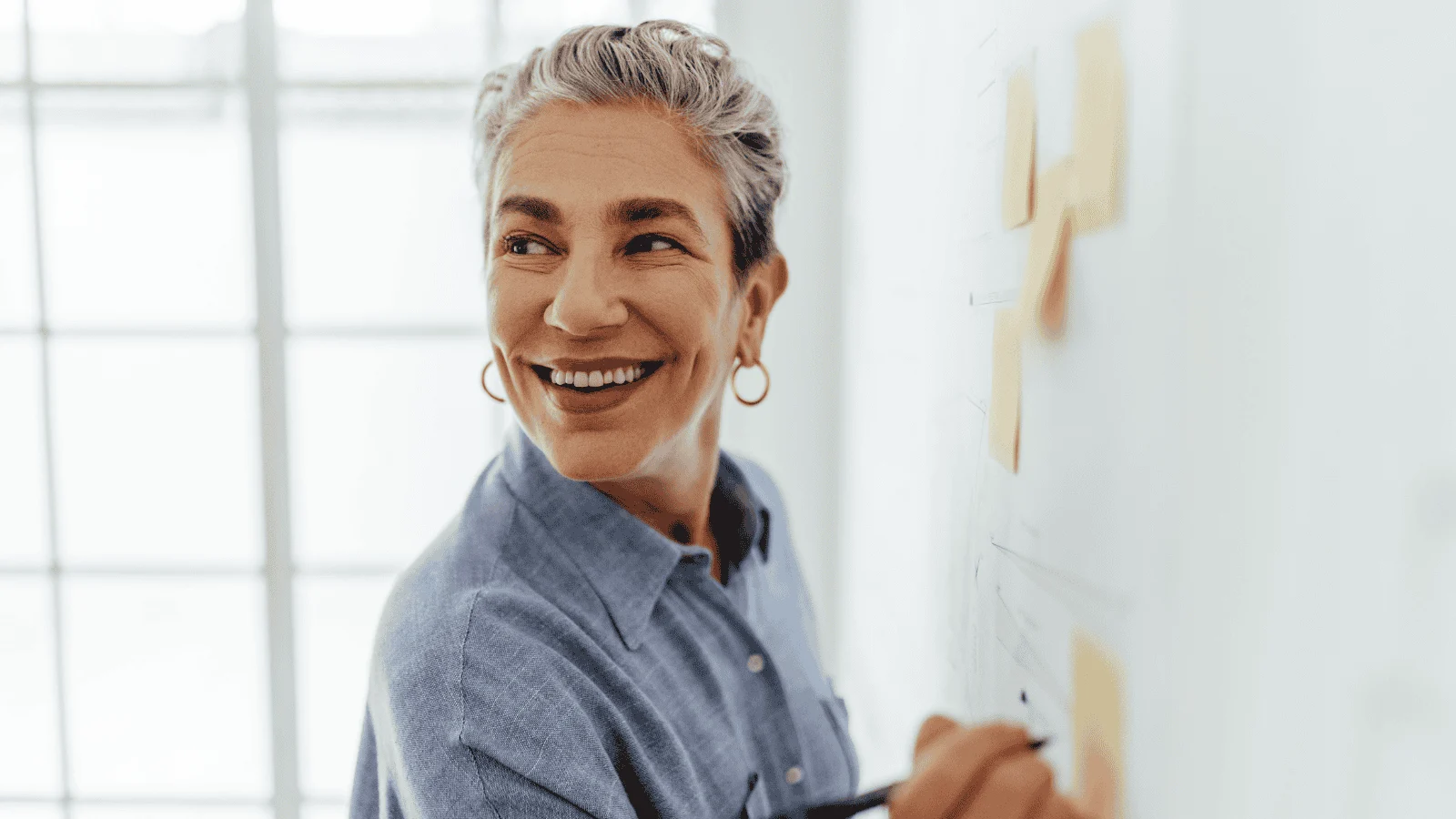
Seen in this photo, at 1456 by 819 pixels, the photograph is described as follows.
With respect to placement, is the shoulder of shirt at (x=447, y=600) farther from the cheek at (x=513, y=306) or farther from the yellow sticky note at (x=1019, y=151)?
the yellow sticky note at (x=1019, y=151)

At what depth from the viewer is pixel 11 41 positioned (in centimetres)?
193

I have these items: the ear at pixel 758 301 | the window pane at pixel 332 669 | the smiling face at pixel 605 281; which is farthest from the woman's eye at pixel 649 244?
the window pane at pixel 332 669

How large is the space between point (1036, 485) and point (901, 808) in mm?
242

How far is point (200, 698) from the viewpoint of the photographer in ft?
7.24

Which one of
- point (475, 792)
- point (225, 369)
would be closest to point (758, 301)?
point (475, 792)

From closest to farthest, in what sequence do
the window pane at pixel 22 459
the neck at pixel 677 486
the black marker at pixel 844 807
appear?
the black marker at pixel 844 807 < the neck at pixel 677 486 < the window pane at pixel 22 459

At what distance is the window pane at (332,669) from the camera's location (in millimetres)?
2141

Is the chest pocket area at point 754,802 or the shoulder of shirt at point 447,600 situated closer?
the shoulder of shirt at point 447,600

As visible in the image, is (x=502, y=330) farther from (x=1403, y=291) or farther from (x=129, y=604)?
(x=129, y=604)

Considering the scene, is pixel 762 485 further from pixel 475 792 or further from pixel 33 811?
pixel 33 811

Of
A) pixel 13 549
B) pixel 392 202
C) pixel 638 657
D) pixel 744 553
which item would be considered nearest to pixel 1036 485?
pixel 638 657

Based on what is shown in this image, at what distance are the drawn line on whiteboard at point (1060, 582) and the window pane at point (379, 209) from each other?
1561 millimetres

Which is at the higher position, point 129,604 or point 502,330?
point 502,330

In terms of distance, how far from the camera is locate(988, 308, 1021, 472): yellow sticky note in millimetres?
673
